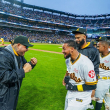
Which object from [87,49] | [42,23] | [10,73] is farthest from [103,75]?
[42,23]

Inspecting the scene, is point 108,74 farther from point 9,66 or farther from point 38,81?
point 38,81

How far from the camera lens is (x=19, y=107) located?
414 cm

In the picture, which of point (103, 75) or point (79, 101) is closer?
point (79, 101)

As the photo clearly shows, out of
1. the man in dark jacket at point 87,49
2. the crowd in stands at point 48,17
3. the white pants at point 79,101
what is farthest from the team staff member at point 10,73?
the crowd in stands at point 48,17

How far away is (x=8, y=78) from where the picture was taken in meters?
1.89

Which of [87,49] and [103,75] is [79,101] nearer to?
[87,49]

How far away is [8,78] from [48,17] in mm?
70925

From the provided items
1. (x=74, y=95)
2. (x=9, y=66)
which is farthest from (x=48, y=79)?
(x=9, y=66)

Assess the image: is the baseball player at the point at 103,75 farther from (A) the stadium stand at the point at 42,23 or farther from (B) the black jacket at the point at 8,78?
(A) the stadium stand at the point at 42,23

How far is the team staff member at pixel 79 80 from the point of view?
2.31 m

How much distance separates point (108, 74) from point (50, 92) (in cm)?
301

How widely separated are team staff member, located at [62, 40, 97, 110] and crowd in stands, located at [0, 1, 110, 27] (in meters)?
57.2

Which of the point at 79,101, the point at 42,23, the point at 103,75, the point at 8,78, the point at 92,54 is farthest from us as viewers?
the point at 42,23

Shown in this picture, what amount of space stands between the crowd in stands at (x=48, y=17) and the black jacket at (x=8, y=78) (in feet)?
187
